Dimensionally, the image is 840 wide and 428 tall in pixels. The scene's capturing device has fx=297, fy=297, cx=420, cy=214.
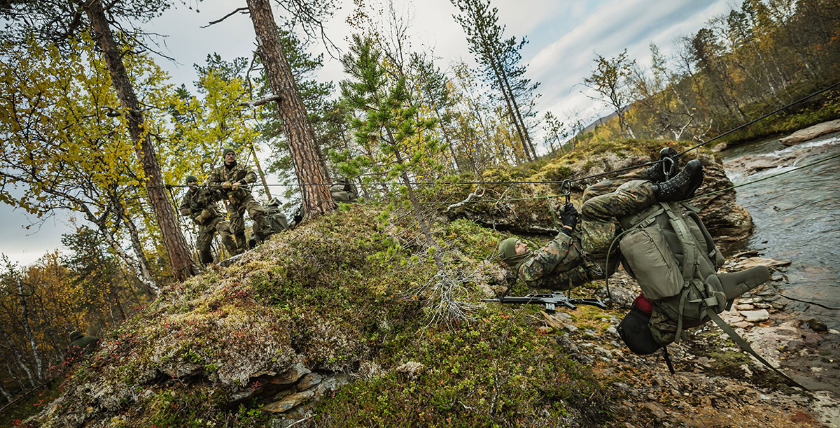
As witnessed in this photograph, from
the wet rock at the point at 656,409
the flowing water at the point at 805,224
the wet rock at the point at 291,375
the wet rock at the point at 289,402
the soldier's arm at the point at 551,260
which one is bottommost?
the flowing water at the point at 805,224

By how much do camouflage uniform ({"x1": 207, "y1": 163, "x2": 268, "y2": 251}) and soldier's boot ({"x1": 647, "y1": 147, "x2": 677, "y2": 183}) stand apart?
8.33 meters

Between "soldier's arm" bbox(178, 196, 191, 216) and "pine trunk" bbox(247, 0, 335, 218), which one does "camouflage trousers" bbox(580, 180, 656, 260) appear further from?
"soldier's arm" bbox(178, 196, 191, 216)

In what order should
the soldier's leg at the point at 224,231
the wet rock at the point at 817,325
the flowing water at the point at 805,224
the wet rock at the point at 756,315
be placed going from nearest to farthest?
the wet rock at the point at 817,325, the wet rock at the point at 756,315, the flowing water at the point at 805,224, the soldier's leg at the point at 224,231

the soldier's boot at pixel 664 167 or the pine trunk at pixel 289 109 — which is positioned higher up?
the pine trunk at pixel 289 109

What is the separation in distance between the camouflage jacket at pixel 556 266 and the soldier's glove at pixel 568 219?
8 cm

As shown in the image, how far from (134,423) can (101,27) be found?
31.0ft

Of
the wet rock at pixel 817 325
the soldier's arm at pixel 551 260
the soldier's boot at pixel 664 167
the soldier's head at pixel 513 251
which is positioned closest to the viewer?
the soldier's boot at pixel 664 167

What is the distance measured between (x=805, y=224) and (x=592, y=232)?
33.1 ft

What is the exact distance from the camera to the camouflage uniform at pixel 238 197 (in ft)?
25.9

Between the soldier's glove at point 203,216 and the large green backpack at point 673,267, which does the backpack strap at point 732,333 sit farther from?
the soldier's glove at point 203,216

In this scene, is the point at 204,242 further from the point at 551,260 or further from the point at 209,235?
the point at 551,260

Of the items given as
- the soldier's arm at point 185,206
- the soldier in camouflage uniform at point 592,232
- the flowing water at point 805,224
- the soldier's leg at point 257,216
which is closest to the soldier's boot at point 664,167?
the soldier in camouflage uniform at point 592,232

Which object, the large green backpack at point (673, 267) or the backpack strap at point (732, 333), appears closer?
the backpack strap at point (732, 333)

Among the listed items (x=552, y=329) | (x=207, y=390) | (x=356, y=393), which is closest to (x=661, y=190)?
(x=552, y=329)
